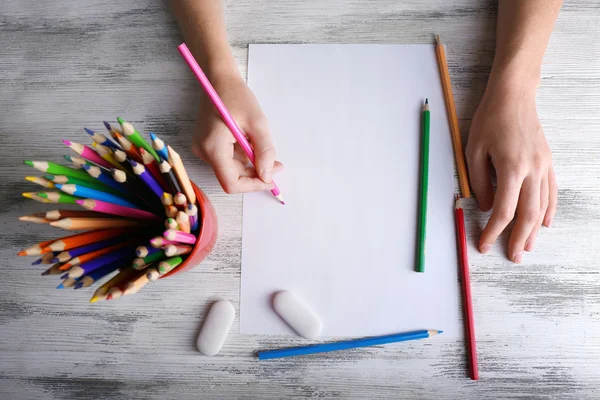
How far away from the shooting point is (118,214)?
0.41 metres

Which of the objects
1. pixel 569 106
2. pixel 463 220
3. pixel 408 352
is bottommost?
pixel 408 352

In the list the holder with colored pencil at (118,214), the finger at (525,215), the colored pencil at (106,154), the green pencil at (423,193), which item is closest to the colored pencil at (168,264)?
the holder with colored pencil at (118,214)

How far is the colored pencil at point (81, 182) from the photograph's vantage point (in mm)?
370

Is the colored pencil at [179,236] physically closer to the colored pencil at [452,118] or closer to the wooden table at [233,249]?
the wooden table at [233,249]

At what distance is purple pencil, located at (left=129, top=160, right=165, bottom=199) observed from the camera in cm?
37

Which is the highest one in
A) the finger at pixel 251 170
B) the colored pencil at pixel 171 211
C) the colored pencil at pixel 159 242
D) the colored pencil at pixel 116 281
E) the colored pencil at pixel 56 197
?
the colored pencil at pixel 56 197

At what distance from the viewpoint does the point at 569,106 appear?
0.58 m

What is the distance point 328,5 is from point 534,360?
555mm

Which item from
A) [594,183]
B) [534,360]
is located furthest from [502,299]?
[594,183]

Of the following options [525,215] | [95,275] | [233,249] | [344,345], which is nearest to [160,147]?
[95,275]

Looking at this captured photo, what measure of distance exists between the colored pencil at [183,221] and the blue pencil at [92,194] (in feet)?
0.18

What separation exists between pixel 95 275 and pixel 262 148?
24cm

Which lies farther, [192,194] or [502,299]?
[502,299]

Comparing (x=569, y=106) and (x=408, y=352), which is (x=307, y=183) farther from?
(x=569, y=106)
